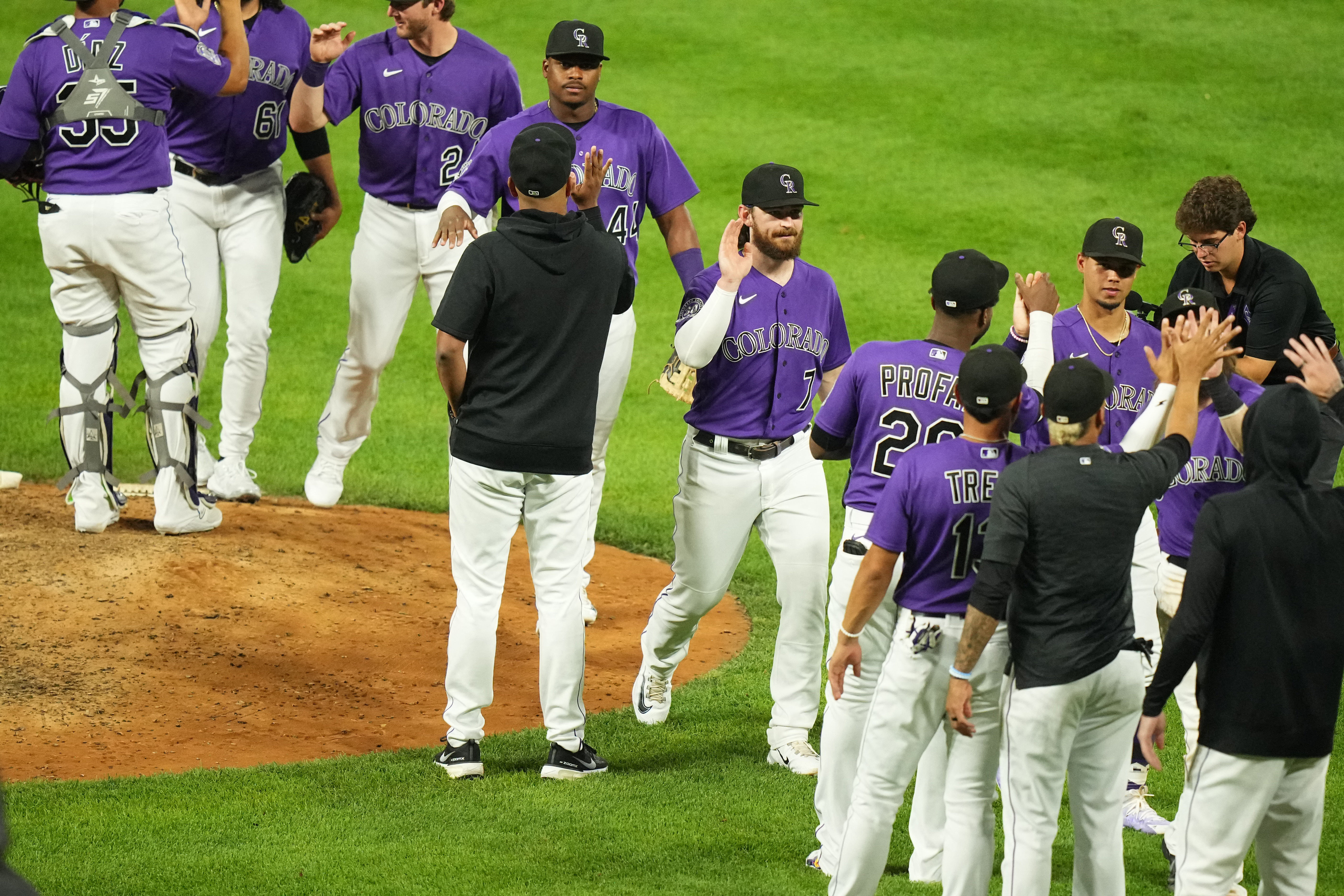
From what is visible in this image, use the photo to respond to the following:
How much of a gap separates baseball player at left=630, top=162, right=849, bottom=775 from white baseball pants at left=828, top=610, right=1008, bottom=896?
155 centimetres

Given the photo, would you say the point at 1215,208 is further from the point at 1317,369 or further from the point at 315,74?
the point at 315,74

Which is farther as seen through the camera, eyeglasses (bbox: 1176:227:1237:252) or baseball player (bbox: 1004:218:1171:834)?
eyeglasses (bbox: 1176:227:1237:252)

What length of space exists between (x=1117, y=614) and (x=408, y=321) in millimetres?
11284

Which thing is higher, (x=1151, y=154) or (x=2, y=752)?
(x=1151, y=154)

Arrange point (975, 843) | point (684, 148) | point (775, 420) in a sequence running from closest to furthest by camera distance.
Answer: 1. point (975, 843)
2. point (775, 420)
3. point (684, 148)

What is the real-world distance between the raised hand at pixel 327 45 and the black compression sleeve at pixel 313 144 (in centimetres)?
52

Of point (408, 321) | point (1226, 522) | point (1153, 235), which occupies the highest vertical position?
point (1226, 522)

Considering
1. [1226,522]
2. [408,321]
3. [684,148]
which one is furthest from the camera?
[684,148]

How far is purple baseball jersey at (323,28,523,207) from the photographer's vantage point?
7883 mm

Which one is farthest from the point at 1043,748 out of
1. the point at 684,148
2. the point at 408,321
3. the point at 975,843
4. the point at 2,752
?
the point at 684,148

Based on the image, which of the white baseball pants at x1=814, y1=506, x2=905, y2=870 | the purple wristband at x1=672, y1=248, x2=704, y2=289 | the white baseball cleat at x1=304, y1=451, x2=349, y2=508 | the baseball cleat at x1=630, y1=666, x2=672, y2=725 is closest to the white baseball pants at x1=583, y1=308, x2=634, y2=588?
the purple wristband at x1=672, y1=248, x2=704, y2=289

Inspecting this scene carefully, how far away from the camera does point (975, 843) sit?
424cm

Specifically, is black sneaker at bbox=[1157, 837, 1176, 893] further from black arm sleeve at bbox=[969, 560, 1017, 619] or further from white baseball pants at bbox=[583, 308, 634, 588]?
white baseball pants at bbox=[583, 308, 634, 588]

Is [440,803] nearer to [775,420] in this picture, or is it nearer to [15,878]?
[775,420]
